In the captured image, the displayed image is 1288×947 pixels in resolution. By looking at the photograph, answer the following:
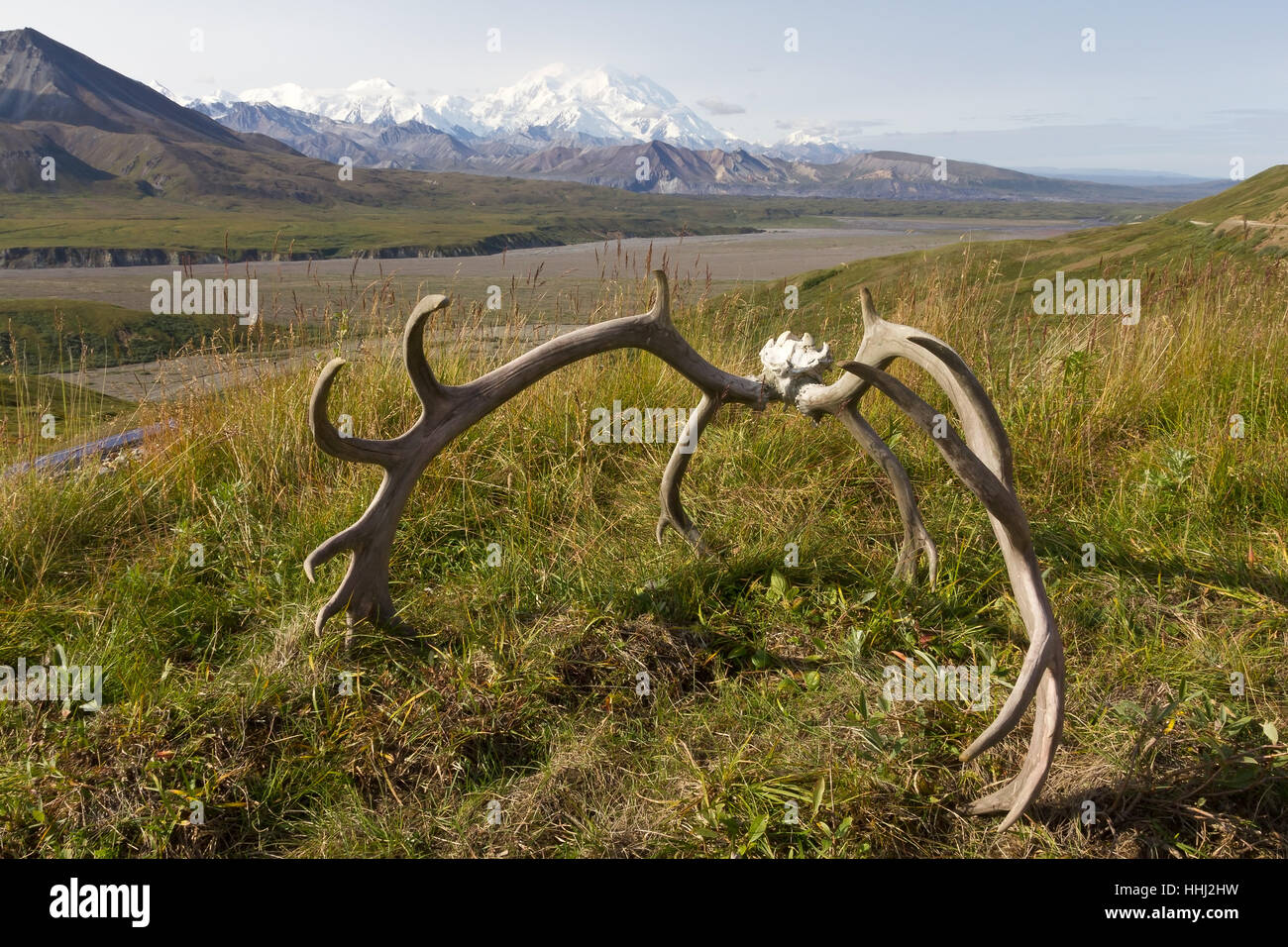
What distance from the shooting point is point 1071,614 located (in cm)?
350

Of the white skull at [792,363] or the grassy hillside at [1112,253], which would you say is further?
the grassy hillside at [1112,253]

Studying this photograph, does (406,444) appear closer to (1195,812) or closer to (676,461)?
(676,461)

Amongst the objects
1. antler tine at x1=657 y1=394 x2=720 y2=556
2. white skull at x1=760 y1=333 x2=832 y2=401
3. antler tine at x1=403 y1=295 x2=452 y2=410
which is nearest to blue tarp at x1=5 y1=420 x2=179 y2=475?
antler tine at x1=403 y1=295 x2=452 y2=410

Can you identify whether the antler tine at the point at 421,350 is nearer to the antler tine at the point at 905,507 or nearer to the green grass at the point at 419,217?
the antler tine at the point at 905,507

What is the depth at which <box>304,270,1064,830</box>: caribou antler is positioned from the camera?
7.67ft

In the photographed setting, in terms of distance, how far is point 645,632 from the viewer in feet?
11.1

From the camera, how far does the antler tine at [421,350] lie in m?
2.61

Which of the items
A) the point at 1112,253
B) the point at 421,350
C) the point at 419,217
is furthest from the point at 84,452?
the point at 419,217

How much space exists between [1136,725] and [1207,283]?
4882 millimetres

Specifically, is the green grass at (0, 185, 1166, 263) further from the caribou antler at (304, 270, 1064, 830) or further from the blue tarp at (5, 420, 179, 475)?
the caribou antler at (304, 270, 1064, 830)

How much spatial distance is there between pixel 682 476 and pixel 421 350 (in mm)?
1408

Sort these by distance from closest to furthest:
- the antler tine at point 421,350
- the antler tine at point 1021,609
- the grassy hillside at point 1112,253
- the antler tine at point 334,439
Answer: the antler tine at point 1021,609, the antler tine at point 334,439, the antler tine at point 421,350, the grassy hillside at point 1112,253

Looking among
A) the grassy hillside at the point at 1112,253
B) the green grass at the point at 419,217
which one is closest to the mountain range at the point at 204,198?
the green grass at the point at 419,217

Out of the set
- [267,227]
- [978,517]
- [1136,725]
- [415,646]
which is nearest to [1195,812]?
[1136,725]
